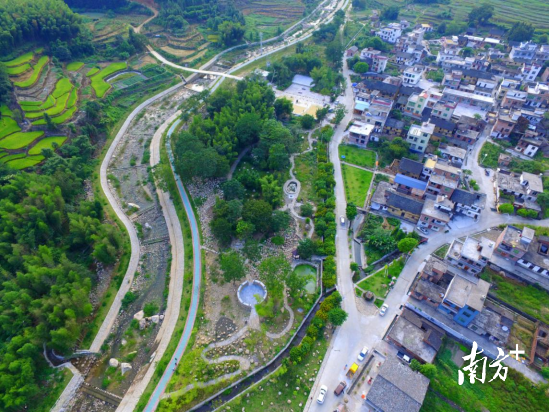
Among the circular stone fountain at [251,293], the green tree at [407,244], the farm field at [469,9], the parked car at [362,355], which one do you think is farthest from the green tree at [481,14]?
the parked car at [362,355]

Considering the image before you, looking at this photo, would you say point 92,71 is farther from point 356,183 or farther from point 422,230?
point 422,230

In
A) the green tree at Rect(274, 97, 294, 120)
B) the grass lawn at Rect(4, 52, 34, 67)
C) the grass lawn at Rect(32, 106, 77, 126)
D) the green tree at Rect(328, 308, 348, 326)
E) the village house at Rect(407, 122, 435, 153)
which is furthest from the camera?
the grass lawn at Rect(4, 52, 34, 67)

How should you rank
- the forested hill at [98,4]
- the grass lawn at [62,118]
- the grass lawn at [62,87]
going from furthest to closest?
the forested hill at [98,4] → the grass lawn at [62,87] → the grass lawn at [62,118]

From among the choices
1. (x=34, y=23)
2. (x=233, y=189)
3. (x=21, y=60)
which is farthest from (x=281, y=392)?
(x=34, y=23)

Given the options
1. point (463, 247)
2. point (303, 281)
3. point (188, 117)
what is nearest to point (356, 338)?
point (303, 281)

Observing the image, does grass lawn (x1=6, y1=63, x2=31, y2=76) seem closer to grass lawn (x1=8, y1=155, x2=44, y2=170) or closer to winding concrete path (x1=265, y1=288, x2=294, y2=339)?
grass lawn (x1=8, y1=155, x2=44, y2=170)

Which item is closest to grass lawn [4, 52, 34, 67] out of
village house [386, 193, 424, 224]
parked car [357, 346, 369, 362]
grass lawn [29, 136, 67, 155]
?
grass lawn [29, 136, 67, 155]

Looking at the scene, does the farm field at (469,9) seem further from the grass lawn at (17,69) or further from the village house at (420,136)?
the grass lawn at (17,69)
